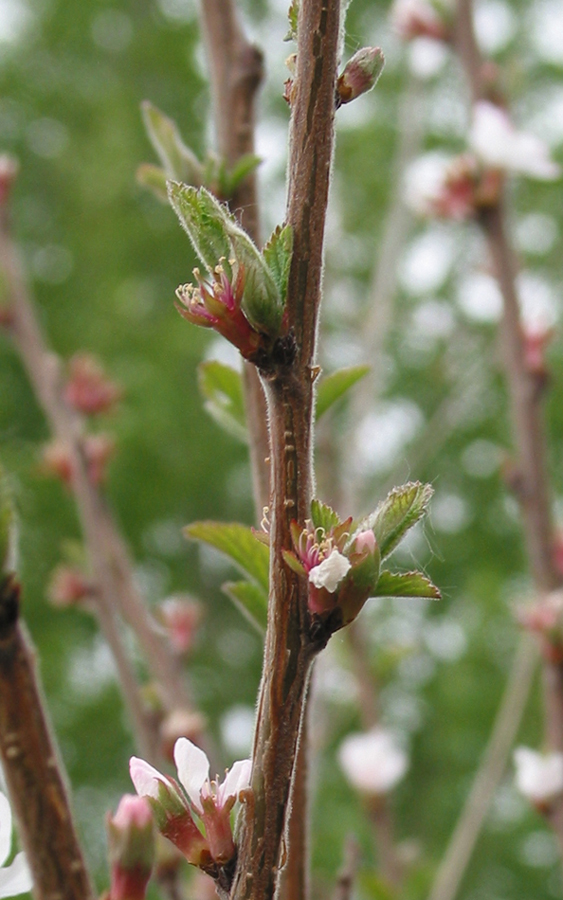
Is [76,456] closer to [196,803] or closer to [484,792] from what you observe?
[484,792]

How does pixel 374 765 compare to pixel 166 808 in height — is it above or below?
above

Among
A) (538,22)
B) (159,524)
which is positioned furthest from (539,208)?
(159,524)

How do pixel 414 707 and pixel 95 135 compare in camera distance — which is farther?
pixel 95 135

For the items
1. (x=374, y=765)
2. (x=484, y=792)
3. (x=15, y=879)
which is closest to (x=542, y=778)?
(x=484, y=792)

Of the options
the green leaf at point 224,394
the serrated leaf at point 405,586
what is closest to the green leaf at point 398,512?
the serrated leaf at point 405,586

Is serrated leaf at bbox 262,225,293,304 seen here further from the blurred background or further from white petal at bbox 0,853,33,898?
the blurred background

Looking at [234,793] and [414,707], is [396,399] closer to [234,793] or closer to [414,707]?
[414,707]

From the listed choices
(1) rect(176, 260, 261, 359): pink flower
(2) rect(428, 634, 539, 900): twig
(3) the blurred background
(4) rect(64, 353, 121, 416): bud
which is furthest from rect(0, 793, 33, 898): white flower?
(3) the blurred background
